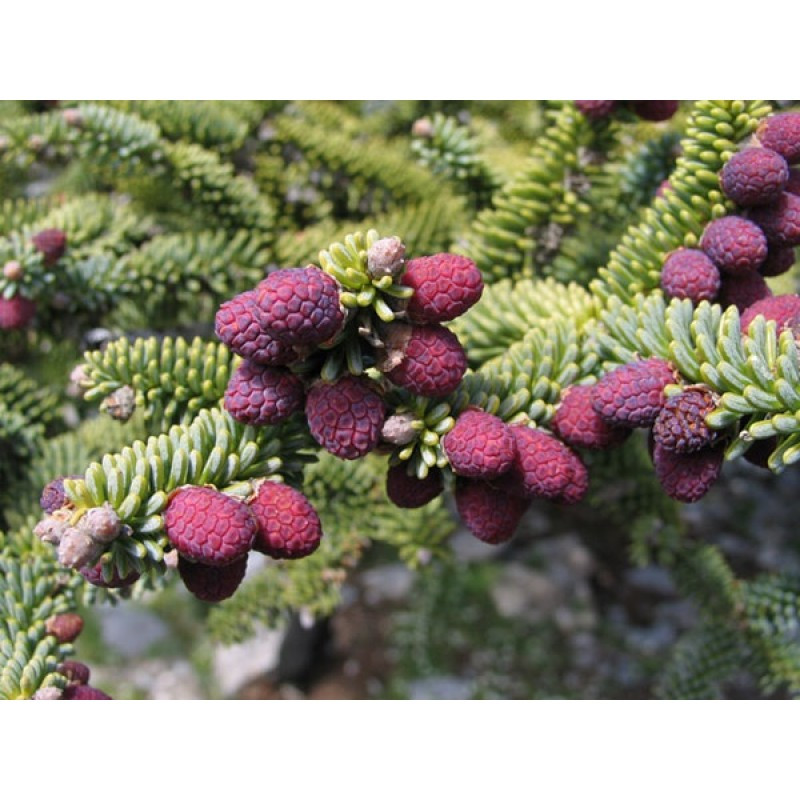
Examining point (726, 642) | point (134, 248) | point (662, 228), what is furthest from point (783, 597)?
point (134, 248)

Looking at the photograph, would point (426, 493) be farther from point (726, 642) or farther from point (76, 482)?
point (726, 642)

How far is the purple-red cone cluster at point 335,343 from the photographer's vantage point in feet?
2.23

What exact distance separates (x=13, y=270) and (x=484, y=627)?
1.99 meters

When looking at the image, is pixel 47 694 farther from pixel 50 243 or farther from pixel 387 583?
pixel 387 583

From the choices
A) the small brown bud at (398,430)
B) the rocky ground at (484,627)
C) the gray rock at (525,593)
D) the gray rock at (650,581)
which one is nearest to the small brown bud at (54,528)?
the small brown bud at (398,430)

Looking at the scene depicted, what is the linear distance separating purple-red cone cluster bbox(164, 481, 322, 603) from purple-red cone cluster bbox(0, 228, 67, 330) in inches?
24.6

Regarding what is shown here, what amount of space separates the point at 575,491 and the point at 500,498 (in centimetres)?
8

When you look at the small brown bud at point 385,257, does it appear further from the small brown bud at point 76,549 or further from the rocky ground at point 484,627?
the rocky ground at point 484,627

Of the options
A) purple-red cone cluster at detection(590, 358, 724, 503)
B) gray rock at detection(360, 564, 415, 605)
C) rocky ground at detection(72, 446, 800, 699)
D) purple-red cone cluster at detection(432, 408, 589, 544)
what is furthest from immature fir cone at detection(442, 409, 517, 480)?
gray rock at detection(360, 564, 415, 605)

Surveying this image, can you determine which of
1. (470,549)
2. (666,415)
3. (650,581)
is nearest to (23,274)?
(666,415)

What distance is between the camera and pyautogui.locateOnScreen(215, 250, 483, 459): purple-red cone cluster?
68 centimetres

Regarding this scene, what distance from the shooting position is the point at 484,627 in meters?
2.70

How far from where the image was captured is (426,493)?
0.85 metres

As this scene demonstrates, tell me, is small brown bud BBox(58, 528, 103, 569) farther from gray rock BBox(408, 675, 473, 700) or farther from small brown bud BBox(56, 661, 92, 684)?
gray rock BBox(408, 675, 473, 700)
